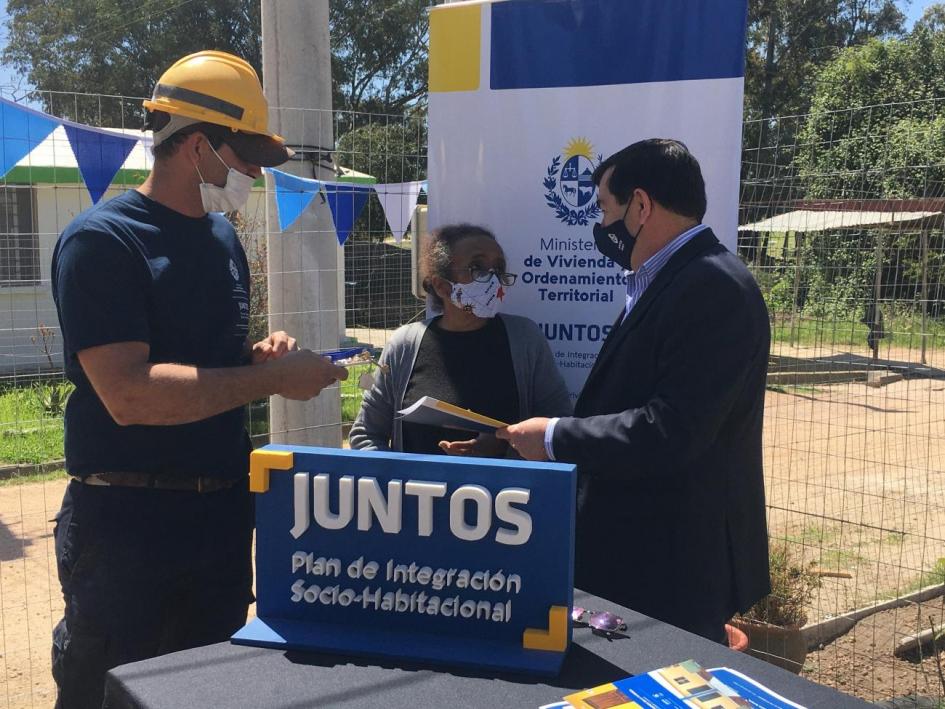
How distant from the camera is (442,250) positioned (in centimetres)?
283

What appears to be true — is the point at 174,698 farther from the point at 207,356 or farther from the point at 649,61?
the point at 649,61

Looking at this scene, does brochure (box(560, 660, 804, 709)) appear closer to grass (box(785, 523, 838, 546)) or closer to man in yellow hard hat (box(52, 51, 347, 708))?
man in yellow hard hat (box(52, 51, 347, 708))

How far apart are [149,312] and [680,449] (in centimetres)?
128

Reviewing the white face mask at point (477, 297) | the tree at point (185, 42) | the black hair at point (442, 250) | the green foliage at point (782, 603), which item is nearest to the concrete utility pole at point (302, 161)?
the black hair at point (442, 250)

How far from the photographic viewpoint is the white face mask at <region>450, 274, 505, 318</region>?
2.73 m

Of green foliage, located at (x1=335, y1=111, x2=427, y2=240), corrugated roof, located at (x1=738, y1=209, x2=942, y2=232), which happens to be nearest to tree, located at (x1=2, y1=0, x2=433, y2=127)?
green foliage, located at (x1=335, y1=111, x2=427, y2=240)

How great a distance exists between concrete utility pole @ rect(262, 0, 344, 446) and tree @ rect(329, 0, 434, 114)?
24.9 m

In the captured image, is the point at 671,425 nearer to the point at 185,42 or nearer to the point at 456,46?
the point at 456,46

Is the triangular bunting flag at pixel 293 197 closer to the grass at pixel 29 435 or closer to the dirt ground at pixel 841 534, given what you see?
the dirt ground at pixel 841 534

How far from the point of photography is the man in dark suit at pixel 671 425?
1.96 metres

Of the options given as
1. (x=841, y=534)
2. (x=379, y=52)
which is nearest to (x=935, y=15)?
(x=379, y=52)

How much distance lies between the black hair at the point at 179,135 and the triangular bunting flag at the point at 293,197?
1429 millimetres

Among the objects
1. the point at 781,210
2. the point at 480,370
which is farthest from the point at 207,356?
the point at 781,210

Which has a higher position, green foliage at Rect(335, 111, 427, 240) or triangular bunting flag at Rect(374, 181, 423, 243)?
green foliage at Rect(335, 111, 427, 240)
